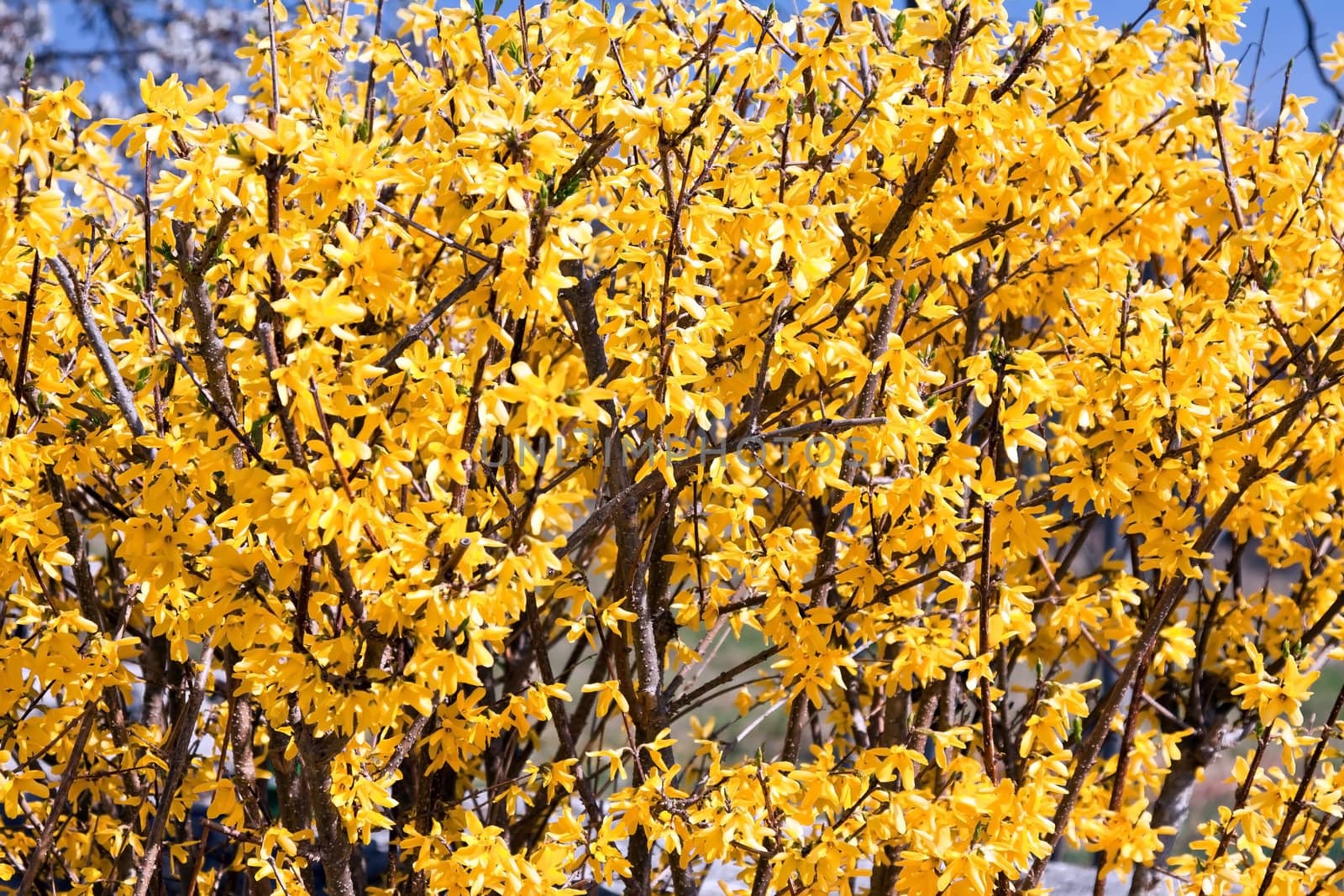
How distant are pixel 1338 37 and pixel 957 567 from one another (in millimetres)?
1813

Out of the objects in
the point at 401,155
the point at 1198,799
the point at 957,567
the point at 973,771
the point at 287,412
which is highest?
the point at 401,155

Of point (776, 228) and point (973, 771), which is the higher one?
point (776, 228)

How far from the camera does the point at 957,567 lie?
2.75 metres

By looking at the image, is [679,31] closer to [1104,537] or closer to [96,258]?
[96,258]

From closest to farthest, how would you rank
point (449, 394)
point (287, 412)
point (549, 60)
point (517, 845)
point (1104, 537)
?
point (287, 412) → point (449, 394) → point (549, 60) → point (517, 845) → point (1104, 537)

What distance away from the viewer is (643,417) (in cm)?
233

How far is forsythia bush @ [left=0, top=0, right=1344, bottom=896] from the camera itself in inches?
69.3

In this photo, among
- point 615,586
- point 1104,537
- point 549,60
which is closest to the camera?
point 549,60

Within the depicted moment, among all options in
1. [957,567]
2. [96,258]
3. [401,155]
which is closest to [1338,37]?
[957,567]

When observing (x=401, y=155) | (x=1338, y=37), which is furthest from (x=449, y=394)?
(x=1338, y=37)

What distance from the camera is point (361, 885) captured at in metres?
2.77

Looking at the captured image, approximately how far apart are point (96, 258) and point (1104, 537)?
13.8 ft

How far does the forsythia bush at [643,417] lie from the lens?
1.76 metres

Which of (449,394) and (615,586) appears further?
(615,586)
